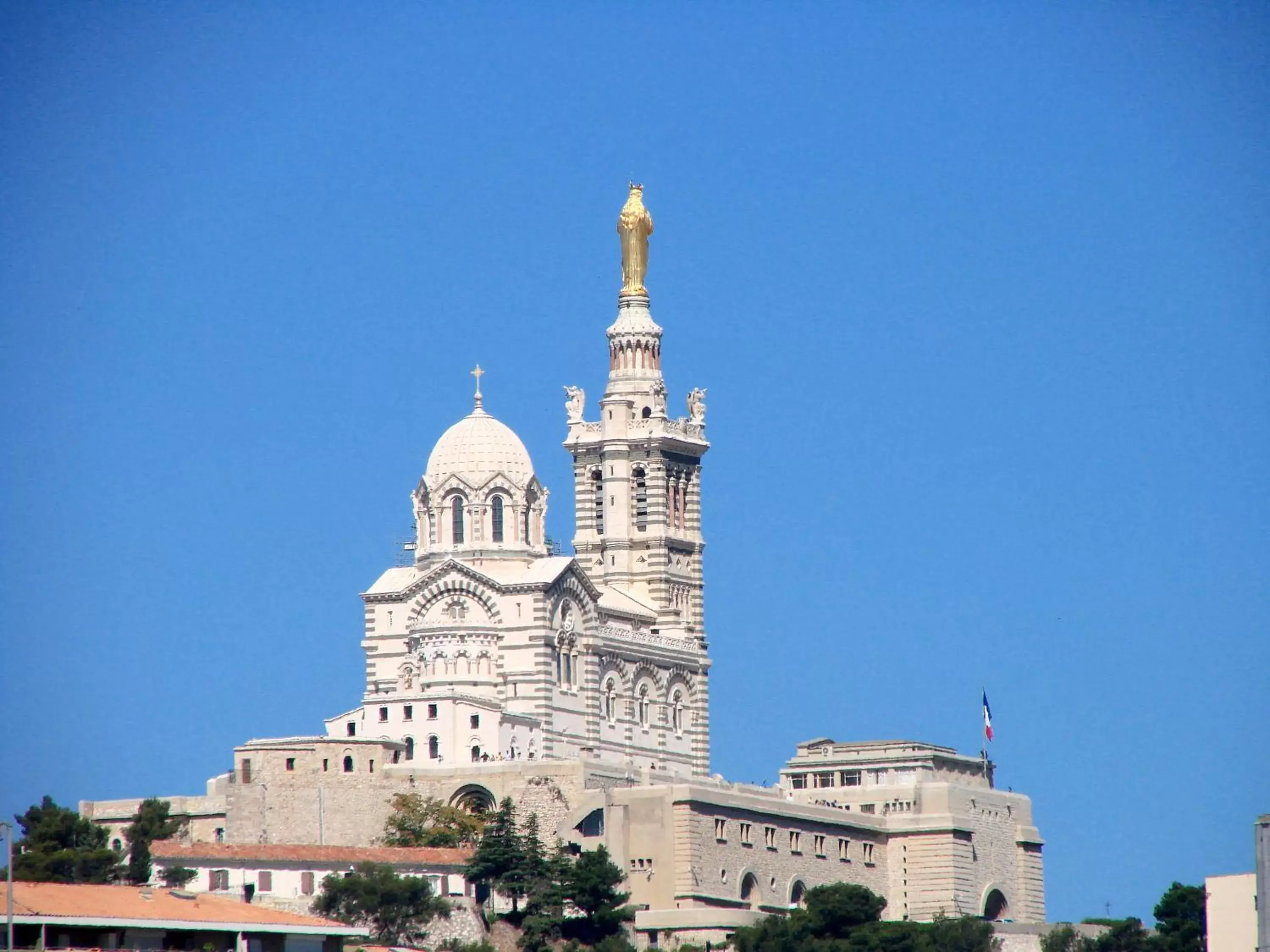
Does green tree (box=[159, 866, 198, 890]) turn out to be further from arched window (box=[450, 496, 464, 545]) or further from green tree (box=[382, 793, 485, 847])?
arched window (box=[450, 496, 464, 545])

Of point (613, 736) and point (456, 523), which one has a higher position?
point (456, 523)

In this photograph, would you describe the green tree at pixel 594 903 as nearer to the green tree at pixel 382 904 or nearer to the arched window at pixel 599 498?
the green tree at pixel 382 904

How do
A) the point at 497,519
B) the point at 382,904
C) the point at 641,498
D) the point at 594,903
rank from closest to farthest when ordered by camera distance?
the point at 382,904 < the point at 594,903 < the point at 497,519 < the point at 641,498

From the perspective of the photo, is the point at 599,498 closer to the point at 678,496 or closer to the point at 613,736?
the point at 678,496

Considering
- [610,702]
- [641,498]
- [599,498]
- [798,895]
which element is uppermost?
[599,498]

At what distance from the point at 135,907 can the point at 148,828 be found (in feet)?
94.4

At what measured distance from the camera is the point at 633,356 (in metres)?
166

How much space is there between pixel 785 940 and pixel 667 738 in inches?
952

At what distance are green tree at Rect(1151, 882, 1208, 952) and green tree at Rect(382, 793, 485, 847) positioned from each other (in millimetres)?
23436

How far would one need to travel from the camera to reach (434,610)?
511 feet

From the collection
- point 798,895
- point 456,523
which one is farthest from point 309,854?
point 456,523

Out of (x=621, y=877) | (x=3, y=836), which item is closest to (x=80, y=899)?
(x=3, y=836)

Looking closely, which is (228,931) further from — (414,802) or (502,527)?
(502,527)

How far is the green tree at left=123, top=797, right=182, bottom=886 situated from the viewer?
5497 inches
